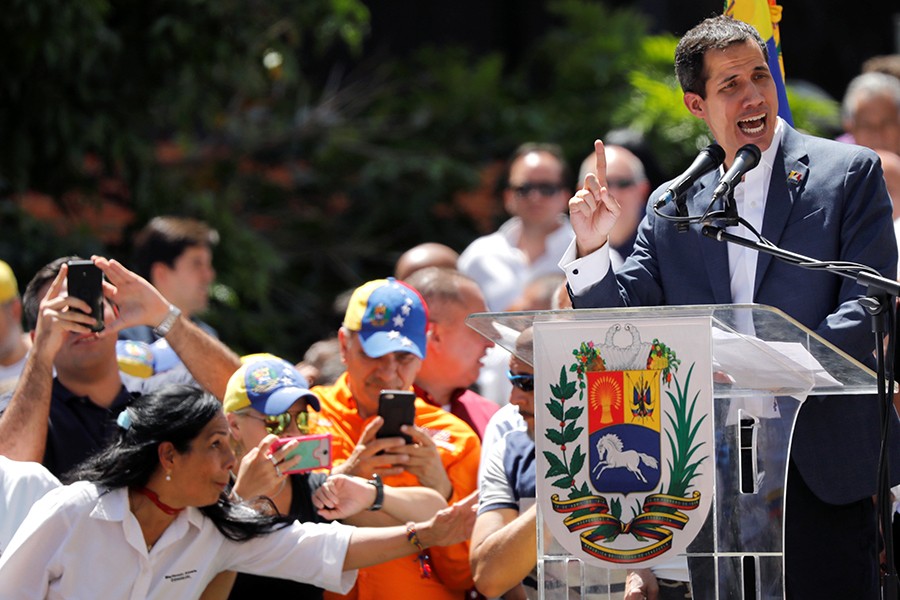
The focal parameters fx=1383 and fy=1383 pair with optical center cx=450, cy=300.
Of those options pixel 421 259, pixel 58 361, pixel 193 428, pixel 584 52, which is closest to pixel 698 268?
pixel 193 428

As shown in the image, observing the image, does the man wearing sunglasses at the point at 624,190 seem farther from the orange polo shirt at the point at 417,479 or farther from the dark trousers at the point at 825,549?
the dark trousers at the point at 825,549

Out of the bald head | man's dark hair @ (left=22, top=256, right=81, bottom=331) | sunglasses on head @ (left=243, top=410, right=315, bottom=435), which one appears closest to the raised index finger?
sunglasses on head @ (left=243, top=410, right=315, bottom=435)

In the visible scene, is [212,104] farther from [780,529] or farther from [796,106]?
[780,529]

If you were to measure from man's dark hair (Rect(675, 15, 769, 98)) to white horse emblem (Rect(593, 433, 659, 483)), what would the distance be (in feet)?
3.82

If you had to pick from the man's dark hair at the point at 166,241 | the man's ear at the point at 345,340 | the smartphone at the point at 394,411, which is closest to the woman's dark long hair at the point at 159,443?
the smartphone at the point at 394,411

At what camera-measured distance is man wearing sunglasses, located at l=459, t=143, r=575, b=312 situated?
7.27m

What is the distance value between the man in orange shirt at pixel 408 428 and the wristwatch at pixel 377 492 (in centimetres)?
5

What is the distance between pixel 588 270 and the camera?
356 centimetres

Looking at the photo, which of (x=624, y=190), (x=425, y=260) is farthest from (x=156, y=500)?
(x=624, y=190)

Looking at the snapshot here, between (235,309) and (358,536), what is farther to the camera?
(235,309)

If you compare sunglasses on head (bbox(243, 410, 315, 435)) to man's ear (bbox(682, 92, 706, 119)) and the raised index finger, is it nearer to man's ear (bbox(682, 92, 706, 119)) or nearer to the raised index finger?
the raised index finger

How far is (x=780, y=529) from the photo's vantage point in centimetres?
318

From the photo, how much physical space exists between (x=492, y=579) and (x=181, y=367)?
1884mm

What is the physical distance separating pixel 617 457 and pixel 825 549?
0.77m
